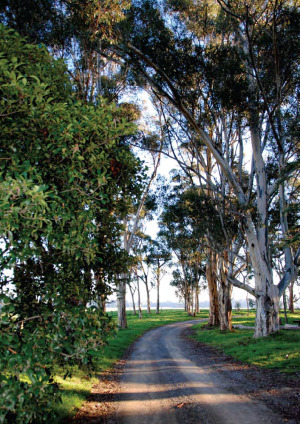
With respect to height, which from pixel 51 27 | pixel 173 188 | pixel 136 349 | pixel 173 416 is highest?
pixel 51 27

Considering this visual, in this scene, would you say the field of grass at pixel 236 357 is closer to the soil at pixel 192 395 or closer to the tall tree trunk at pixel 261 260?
the soil at pixel 192 395

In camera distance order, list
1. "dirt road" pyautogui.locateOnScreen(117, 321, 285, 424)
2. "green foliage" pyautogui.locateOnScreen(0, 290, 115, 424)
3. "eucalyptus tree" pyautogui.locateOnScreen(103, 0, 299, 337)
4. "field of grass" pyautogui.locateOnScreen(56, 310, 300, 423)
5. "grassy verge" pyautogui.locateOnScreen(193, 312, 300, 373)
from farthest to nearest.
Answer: "eucalyptus tree" pyautogui.locateOnScreen(103, 0, 299, 337) → "grassy verge" pyautogui.locateOnScreen(193, 312, 300, 373) → "field of grass" pyautogui.locateOnScreen(56, 310, 300, 423) → "dirt road" pyautogui.locateOnScreen(117, 321, 285, 424) → "green foliage" pyautogui.locateOnScreen(0, 290, 115, 424)

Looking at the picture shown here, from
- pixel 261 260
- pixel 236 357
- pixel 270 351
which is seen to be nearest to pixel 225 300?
pixel 261 260

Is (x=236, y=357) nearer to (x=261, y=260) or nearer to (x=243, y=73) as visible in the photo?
(x=261, y=260)

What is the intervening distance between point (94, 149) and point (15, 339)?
261cm

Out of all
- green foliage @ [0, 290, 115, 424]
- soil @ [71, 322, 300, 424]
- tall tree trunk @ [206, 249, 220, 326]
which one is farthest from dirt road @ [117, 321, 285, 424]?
tall tree trunk @ [206, 249, 220, 326]

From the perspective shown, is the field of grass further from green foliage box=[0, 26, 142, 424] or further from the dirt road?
green foliage box=[0, 26, 142, 424]

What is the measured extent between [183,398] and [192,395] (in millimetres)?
345

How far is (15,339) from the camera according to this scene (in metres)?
3.49

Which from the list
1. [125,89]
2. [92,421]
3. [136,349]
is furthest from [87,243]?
[125,89]

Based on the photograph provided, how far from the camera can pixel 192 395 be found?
7.87 m

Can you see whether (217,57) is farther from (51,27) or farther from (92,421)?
(92,421)

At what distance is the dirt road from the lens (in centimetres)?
629

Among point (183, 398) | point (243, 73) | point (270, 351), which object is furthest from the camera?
point (243, 73)
